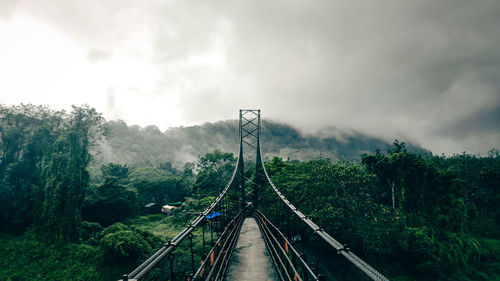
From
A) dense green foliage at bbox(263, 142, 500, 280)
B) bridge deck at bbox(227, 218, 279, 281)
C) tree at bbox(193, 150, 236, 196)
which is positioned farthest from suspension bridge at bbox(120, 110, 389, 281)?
tree at bbox(193, 150, 236, 196)

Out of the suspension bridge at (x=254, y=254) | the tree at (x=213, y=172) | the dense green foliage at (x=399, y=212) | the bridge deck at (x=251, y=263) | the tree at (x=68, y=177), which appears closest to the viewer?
the suspension bridge at (x=254, y=254)

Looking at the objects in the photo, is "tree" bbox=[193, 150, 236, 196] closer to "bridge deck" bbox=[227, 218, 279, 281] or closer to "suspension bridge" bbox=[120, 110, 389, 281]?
"suspension bridge" bbox=[120, 110, 389, 281]

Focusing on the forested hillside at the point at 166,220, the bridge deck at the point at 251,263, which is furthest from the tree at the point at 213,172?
the bridge deck at the point at 251,263

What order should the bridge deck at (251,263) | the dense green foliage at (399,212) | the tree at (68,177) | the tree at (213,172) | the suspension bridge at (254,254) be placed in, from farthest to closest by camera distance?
1. the tree at (213,172)
2. the tree at (68,177)
3. the dense green foliage at (399,212)
4. the bridge deck at (251,263)
5. the suspension bridge at (254,254)

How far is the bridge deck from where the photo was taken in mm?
3677

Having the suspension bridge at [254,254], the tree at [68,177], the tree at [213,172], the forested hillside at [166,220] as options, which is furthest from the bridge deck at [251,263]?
the tree at [213,172]

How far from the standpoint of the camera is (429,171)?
56.9ft

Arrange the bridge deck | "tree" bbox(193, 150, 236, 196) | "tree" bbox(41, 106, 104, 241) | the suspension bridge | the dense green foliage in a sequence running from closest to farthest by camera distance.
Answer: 1. the suspension bridge
2. the bridge deck
3. the dense green foliage
4. "tree" bbox(41, 106, 104, 241)
5. "tree" bbox(193, 150, 236, 196)

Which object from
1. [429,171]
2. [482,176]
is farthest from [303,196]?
[482,176]

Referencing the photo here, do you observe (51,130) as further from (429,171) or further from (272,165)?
(429,171)

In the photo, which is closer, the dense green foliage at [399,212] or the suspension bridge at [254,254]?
the suspension bridge at [254,254]

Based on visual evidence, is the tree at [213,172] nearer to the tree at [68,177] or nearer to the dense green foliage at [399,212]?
the dense green foliage at [399,212]

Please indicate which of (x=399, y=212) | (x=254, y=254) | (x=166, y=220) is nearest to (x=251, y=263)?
(x=254, y=254)

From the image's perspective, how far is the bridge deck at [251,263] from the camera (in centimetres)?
368
